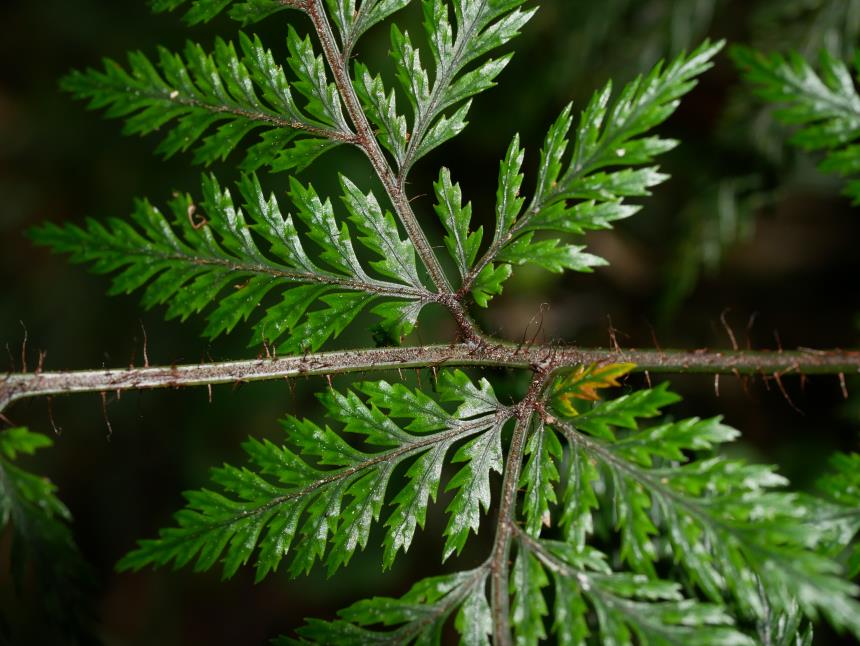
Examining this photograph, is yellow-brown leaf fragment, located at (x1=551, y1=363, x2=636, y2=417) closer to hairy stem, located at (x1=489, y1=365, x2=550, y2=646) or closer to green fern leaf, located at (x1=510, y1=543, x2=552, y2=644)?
hairy stem, located at (x1=489, y1=365, x2=550, y2=646)

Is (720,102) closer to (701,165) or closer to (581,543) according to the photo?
(701,165)

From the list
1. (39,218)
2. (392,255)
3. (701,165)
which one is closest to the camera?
(392,255)

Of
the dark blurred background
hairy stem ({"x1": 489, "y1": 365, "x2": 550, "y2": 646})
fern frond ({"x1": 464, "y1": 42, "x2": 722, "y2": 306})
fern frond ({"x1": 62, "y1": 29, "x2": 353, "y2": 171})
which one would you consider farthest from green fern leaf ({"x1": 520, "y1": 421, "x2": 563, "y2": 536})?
the dark blurred background

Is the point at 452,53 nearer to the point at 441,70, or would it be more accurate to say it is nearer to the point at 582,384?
the point at 441,70

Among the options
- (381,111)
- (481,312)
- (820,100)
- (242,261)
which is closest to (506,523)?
(242,261)

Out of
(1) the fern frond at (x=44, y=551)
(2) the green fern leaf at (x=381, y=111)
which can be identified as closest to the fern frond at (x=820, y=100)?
(2) the green fern leaf at (x=381, y=111)

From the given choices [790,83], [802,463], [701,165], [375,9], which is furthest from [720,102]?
[375,9]
